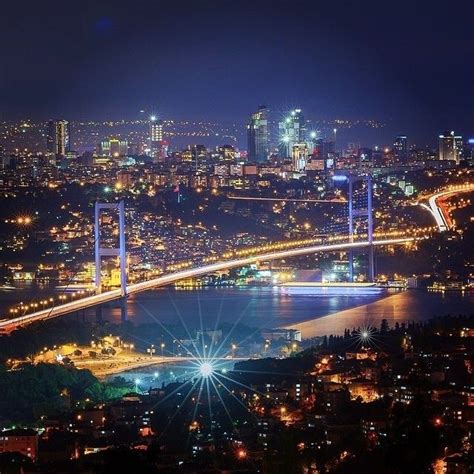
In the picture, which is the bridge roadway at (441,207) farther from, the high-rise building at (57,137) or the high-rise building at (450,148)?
the high-rise building at (57,137)

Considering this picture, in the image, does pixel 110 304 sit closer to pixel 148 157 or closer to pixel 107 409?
pixel 107 409

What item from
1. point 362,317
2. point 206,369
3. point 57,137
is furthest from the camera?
point 57,137

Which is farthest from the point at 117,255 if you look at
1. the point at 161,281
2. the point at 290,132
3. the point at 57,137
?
A: the point at 290,132

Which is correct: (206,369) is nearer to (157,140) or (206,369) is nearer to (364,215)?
(364,215)

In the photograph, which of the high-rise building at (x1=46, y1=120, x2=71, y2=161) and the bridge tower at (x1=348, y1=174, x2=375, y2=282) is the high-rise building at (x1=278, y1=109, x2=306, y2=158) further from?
the bridge tower at (x1=348, y1=174, x2=375, y2=282)

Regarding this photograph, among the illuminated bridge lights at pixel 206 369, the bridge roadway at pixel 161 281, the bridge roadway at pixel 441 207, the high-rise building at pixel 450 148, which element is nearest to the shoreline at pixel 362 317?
the bridge roadway at pixel 161 281

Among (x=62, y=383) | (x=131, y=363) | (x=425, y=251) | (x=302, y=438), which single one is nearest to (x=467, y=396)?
(x=302, y=438)

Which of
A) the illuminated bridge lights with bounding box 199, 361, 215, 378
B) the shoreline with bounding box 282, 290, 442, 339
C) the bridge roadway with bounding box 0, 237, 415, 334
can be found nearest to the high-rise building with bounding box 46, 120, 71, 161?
the bridge roadway with bounding box 0, 237, 415, 334
